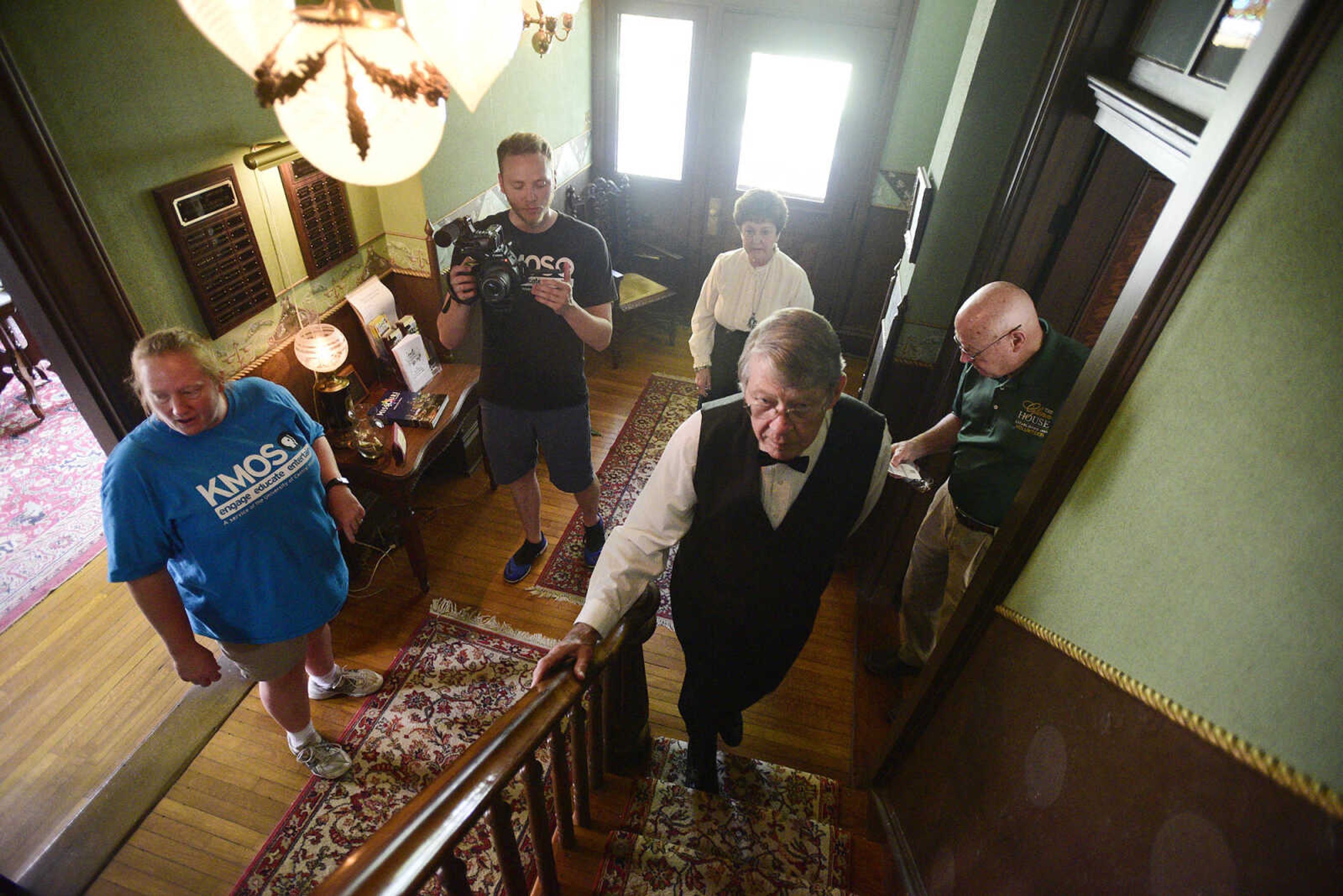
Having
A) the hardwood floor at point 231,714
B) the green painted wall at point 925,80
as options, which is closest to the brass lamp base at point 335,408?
the hardwood floor at point 231,714

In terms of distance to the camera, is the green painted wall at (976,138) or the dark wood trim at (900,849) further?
the green painted wall at (976,138)

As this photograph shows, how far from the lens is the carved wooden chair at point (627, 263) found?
458 centimetres

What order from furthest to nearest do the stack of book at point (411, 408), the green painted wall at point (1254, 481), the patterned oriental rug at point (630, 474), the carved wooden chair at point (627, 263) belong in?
the carved wooden chair at point (627, 263), the patterned oriental rug at point (630, 474), the stack of book at point (411, 408), the green painted wall at point (1254, 481)

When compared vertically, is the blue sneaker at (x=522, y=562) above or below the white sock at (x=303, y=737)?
below

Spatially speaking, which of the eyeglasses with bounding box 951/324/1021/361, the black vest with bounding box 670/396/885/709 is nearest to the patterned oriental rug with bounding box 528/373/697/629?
the black vest with bounding box 670/396/885/709

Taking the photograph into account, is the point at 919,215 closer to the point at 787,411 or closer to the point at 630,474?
the point at 787,411

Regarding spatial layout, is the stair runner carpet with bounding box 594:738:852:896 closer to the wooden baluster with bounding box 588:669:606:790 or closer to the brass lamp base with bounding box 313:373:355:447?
the wooden baluster with bounding box 588:669:606:790

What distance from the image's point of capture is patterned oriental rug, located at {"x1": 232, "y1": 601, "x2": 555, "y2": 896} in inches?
74.5

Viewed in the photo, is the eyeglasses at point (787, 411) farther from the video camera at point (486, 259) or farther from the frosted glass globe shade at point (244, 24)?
the video camera at point (486, 259)

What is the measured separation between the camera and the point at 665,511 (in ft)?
4.87

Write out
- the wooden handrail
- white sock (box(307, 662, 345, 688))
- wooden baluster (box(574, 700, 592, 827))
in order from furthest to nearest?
white sock (box(307, 662, 345, 688))
wooden baluster (box(574, 700, 592, 827))
the wooden handrail

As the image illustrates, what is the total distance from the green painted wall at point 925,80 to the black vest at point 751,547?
3.61 m

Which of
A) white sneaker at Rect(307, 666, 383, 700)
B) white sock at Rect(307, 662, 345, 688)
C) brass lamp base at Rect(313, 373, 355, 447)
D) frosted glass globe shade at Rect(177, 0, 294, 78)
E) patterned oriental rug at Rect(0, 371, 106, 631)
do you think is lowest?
Result: patterned oriental rug at Rect(0, 371, 106, 631)

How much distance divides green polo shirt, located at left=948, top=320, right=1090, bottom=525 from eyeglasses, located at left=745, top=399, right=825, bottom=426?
0.84 meters
